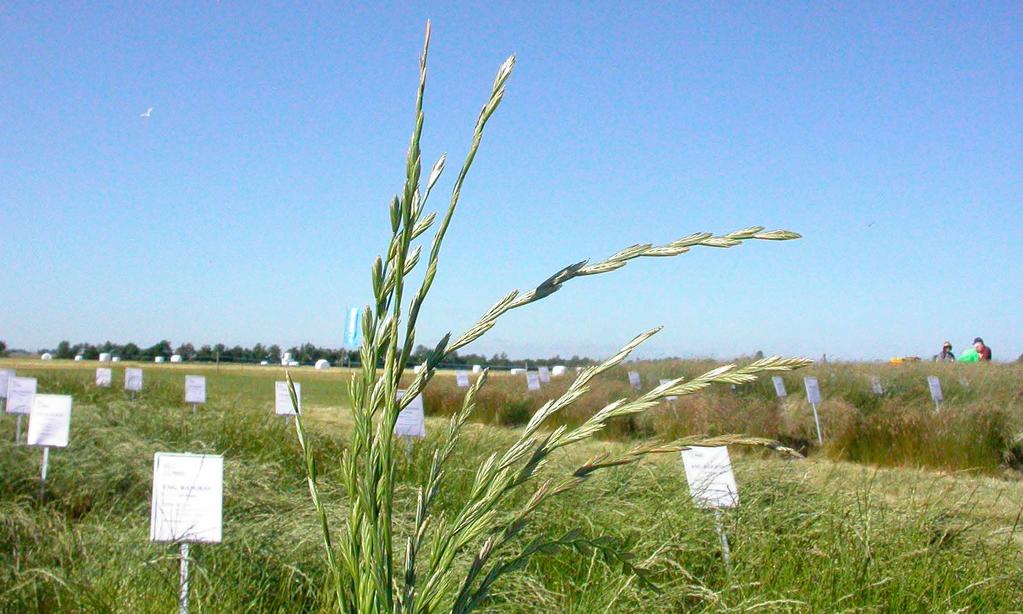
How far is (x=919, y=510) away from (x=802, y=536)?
82 centimetres

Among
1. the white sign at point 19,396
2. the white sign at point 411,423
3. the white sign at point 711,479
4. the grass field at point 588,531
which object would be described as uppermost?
the white sign at point 19,396

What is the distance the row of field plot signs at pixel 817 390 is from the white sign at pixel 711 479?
7.02m

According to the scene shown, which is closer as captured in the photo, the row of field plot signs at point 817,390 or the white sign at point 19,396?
the white sign at point 19,396

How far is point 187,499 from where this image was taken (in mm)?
3352

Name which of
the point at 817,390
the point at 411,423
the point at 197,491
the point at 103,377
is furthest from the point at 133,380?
the point at 197,491

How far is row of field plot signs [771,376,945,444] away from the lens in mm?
11227

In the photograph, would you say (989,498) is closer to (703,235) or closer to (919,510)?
(919,510)

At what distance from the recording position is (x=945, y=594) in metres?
3.25

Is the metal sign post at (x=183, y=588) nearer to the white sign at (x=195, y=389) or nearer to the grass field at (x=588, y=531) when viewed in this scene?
the grass field at (x=588, y=531)

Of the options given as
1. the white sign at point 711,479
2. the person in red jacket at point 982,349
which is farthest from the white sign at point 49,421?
the person in red jacket at point 982,349

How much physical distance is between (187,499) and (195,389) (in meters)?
8.30

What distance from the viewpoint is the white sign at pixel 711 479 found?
13.3 ft

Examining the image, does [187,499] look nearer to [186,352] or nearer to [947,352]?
[947,352]

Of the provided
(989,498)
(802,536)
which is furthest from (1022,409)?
(802,536)
